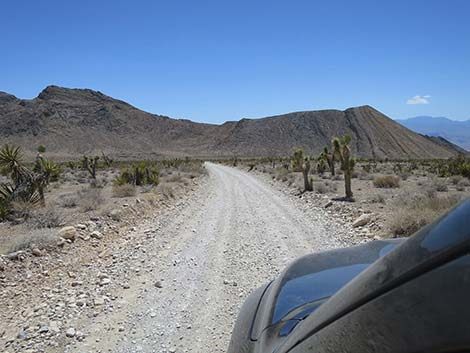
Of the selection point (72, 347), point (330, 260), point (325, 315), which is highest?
point (325, 315)

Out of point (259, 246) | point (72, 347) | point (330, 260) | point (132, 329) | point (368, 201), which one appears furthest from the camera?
point (368, 201)

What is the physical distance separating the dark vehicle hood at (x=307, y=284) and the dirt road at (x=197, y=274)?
2118mm

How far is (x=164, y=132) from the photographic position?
126 meters

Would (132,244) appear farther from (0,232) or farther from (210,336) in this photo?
(210,336)

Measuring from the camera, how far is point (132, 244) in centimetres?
910

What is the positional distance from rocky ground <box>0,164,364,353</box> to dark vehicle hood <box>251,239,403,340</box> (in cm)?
216

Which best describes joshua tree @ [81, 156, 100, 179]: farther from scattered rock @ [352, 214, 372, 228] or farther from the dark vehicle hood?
the dark vehicle hood

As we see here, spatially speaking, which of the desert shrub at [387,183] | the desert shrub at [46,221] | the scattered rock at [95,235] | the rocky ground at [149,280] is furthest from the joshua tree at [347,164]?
the desert shrub at [46,221]

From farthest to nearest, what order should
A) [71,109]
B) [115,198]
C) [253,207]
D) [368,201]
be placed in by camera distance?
[71,109], [115,198], [368,201], [253,207]

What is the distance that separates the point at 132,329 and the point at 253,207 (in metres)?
9.75

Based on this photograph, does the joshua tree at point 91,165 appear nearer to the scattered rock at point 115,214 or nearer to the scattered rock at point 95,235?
the scattered rock at point 115,214

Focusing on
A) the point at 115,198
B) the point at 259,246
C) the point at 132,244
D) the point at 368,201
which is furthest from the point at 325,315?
the point at 115,198

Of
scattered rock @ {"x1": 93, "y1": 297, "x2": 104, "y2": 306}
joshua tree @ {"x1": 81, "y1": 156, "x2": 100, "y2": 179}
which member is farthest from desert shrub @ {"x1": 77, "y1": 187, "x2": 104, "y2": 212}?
joshua tree @ {"x1": 81, "y1": 156, "x2": 100, "y2": 179}

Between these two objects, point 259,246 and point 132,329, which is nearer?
point 132,329
